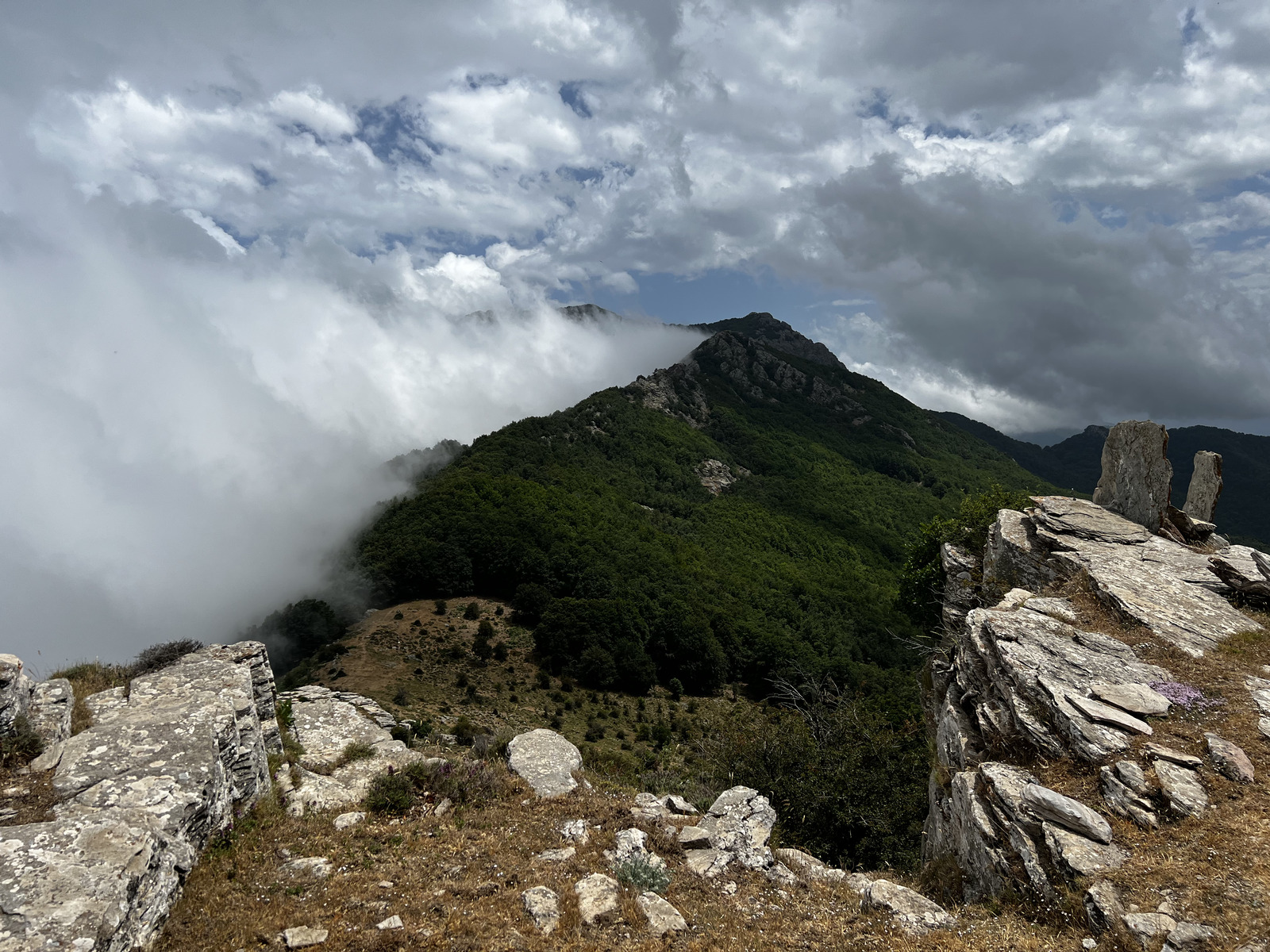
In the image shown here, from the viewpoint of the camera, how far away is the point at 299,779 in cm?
1387

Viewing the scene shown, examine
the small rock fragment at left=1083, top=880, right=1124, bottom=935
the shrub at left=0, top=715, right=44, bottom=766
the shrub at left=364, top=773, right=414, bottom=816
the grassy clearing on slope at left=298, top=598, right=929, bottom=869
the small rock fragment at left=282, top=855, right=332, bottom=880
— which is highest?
the shrub at left=0, top=715, right=44, bottom=766

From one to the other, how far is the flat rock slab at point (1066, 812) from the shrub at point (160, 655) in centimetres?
1996

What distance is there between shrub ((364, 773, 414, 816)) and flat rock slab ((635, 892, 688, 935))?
6.42 m

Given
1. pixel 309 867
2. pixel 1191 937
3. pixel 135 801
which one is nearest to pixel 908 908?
pixel 1191 937

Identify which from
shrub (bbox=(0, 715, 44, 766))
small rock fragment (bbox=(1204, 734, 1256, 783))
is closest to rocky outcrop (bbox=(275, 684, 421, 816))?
shrub (bbox=(0, 715, 44, 766))

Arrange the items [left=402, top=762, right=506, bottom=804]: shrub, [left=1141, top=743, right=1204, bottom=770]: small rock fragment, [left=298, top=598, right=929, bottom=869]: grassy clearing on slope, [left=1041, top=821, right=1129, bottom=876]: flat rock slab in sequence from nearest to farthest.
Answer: [left=1041, top=821, right=1129, bottom=876]: flat rock slab, [left=1141, top=743, right=1204, bottom=770]: small rock fragment, [left=402, top=762, right=506, bottom=804]: shrub, [left=298, top=598, right=929, bottom=869]: grassy clearing on slope

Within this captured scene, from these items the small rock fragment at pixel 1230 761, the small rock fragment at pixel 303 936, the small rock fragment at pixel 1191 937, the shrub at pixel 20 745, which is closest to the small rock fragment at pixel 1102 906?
the small rock fragment at pixel 1191 937

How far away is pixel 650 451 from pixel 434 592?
255 feet

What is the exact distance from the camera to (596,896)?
378 inches

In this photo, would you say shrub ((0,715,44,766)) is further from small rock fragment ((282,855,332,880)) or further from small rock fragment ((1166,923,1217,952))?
small rock fragment ((1166,923,1217,952))

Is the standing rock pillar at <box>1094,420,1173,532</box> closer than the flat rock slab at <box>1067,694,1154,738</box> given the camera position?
No

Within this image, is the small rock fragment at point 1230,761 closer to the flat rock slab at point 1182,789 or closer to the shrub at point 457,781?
the flat rock slab at point 1182,789

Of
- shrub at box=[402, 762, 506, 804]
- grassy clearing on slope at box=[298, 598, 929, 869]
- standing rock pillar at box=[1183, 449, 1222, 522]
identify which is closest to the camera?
shrub at box=[402, 762, 506, 804]

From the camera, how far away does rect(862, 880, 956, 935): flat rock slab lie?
30.2ft
